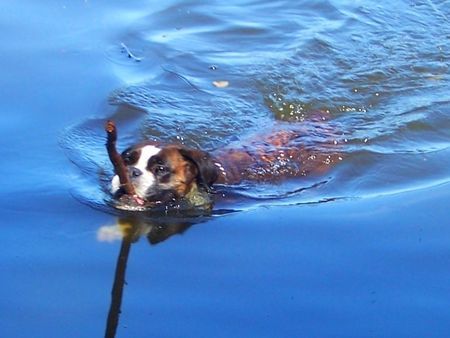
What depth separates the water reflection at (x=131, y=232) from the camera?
506cm

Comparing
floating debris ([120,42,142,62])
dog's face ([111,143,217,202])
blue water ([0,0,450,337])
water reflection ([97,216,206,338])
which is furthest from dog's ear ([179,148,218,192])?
floating debris ([120,42,142,62])

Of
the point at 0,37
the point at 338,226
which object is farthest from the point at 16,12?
the point at 338,226

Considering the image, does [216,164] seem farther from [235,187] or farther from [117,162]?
[117,162]

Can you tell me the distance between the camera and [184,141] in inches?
294

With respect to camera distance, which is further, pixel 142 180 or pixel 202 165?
pixel 202 165

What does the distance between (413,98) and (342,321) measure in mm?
3943

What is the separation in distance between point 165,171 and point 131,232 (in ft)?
2.23

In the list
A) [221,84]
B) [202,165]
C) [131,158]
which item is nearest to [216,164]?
[202,165]

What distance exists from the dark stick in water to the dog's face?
0.05 meters

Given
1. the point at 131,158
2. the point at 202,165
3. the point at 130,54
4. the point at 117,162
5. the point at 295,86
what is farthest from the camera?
the point at 130,54

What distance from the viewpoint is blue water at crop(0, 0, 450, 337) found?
4789 mm

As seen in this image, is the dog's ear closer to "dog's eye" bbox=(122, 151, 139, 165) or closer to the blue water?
the blue water

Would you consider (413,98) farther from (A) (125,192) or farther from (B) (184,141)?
(A) (125,192)

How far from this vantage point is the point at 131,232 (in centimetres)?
577
